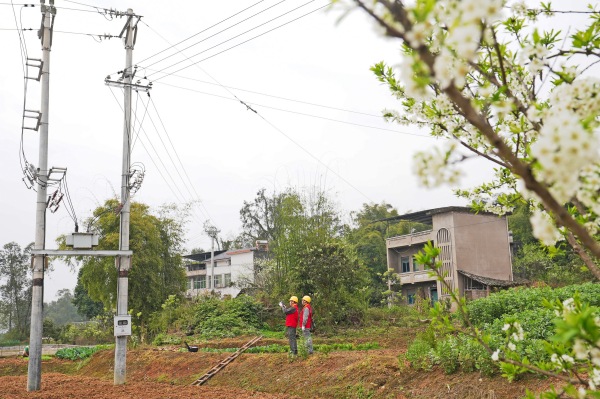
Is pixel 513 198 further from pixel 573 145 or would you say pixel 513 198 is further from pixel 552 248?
pixel 573 145

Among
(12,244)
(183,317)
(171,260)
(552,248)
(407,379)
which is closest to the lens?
(552,248)

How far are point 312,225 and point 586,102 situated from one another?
2378 cm

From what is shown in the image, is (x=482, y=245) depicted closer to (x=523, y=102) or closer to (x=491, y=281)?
(x=491, y=281)

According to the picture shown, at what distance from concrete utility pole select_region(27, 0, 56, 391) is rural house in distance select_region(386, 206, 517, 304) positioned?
25.1 metres

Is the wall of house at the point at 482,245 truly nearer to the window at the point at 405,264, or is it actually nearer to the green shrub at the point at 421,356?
the window at the point at 405,264

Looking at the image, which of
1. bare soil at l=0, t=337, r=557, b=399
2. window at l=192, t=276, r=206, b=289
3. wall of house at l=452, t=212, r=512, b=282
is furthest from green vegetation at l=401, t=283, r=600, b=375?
window at l=192, t=276, r=206, b=289

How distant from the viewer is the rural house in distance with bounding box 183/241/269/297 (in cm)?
5426

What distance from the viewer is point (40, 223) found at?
15.5m

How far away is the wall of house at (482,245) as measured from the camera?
37.2 meters

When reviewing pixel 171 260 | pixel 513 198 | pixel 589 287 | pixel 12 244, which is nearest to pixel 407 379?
pixel 513 198

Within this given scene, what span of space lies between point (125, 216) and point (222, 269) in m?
45.0

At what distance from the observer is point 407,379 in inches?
438

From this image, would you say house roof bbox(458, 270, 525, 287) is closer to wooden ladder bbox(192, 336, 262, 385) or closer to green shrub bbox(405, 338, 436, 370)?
wooden ladder bbox(192, 336, 262, 385)

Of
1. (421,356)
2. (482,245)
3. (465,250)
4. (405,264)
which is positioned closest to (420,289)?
(405,264)
